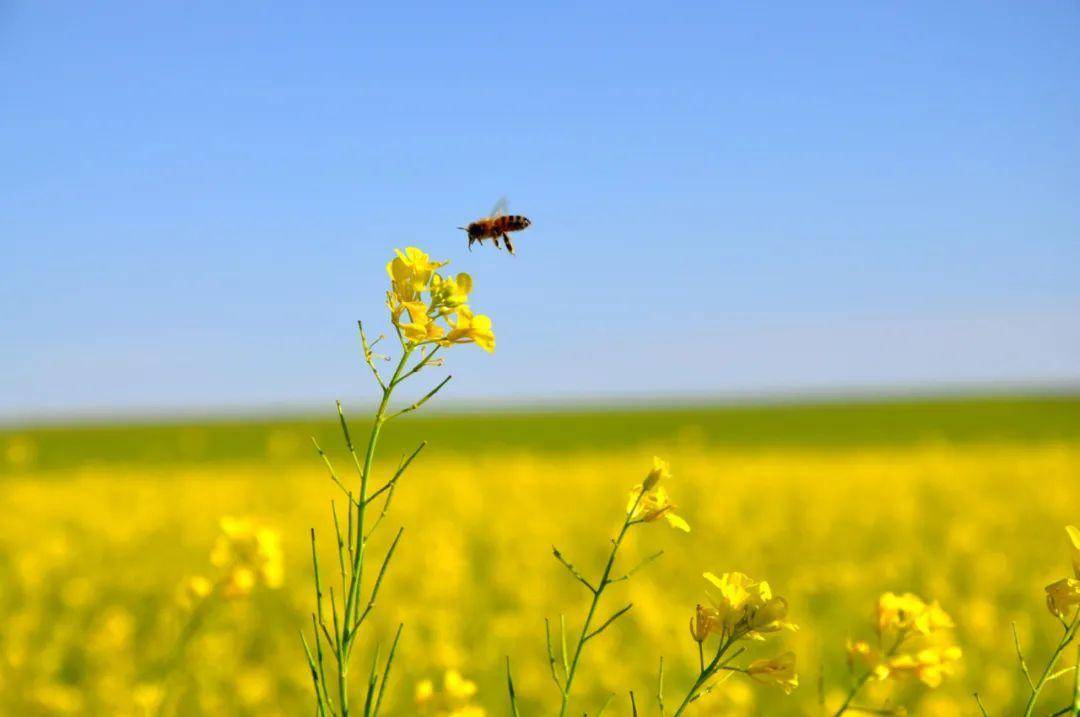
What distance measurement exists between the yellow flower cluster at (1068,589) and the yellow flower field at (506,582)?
0.90ft

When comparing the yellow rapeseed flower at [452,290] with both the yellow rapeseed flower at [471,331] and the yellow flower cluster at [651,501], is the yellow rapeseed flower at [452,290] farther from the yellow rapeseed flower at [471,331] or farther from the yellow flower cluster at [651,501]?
the yellow flower cluster at [651,501]

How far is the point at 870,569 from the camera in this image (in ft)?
23.3

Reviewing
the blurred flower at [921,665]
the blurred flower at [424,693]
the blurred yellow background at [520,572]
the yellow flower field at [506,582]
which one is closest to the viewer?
the blurred flower at [921,665]

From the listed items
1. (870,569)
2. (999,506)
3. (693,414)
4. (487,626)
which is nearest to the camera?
(487,626)

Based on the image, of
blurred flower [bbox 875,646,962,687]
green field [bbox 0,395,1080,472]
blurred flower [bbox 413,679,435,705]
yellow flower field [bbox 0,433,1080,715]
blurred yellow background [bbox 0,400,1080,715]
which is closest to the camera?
blurred flower [bbox 875,646,962,687]

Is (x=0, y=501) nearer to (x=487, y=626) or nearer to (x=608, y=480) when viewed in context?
(x=487, y=626)

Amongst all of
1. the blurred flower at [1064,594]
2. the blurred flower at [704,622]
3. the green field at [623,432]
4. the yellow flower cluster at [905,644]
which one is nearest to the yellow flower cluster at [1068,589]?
the blurred flower at [1064,594]

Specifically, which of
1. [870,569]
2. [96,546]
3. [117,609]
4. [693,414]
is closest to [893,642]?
[117,609]

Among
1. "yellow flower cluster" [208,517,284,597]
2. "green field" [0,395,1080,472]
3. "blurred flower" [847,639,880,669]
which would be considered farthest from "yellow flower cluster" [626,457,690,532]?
"green field" [0,395,1080,472]

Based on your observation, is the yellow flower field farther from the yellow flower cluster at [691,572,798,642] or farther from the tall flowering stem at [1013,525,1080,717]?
the tall flowering stem at [1013,525,1080,717]

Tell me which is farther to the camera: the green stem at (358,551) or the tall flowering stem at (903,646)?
the tall flowering stem at (903,646)

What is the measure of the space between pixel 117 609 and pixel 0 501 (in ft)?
13.1

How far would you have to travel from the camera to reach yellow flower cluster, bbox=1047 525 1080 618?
1162 mm

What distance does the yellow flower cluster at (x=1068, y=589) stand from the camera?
116 centimetres
